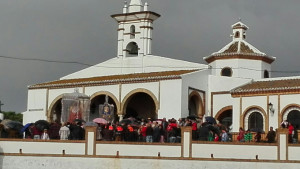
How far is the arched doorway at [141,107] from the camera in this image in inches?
1838

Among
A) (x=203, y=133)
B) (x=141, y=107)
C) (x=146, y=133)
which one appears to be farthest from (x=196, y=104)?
(x=146, y=133)

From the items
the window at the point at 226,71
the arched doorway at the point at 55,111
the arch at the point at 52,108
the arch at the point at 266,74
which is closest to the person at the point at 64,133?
the arched doorway at the point at 55,111

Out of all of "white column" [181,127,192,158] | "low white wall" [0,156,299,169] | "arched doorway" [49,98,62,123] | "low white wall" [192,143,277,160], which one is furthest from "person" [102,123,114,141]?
"arched doorway" [49,98,62,123]

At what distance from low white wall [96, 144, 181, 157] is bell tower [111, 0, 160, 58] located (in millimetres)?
17733

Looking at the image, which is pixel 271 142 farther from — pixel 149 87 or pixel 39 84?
pixel 39 84

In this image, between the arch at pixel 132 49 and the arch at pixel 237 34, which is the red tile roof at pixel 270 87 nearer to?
the arch at pixel 237 34

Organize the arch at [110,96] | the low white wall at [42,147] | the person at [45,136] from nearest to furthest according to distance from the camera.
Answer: the low white wall at [42,147]
the person at [45,136]
the arch at [110,96]

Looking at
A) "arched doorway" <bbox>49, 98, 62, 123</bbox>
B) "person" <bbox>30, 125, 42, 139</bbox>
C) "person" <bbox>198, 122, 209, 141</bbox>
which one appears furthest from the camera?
"arched doorway" <bbox>49, 98, 62, 123</bbox>

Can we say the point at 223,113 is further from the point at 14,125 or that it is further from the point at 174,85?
the point at 14,125

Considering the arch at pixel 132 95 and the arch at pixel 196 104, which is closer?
the arch at pixel 132 95

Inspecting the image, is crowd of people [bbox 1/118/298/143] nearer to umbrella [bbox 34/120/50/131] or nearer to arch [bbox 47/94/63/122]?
umbrella [bbox 34/120/50/131]

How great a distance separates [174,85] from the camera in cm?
4212

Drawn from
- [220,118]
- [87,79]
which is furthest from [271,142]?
[87,79]

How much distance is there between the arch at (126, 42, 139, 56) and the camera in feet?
162
